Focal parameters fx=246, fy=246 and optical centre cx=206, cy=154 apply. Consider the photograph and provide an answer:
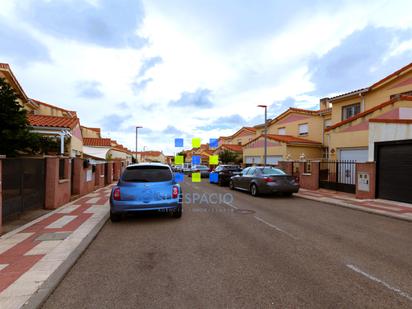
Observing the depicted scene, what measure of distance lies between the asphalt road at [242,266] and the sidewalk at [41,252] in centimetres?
21

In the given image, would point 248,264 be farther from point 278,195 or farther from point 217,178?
point 217,178

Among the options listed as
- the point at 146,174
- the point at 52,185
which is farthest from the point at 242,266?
the point at 52,185

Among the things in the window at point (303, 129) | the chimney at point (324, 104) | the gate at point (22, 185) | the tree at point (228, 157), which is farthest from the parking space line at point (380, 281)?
the chimney at point (324, 104)

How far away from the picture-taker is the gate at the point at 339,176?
13.6 metres

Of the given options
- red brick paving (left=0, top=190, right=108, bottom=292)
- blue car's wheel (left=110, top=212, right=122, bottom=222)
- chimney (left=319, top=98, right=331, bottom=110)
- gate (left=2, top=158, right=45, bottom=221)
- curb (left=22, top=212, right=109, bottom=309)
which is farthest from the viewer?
chimney (left=319, top=98, right=331, bottom=110)

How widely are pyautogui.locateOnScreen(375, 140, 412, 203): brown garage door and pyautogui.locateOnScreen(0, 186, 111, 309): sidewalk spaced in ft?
37.8

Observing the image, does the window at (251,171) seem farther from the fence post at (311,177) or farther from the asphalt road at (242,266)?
the asphalt road at (242,266)

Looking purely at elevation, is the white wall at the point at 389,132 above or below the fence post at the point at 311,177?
above

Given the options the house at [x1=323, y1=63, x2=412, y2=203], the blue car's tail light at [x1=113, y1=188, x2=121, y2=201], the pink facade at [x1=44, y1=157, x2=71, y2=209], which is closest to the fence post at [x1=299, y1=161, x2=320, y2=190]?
the house at [x1=323, y1=63, x2=412, y2=203]

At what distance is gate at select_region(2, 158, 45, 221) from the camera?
627 centimetres

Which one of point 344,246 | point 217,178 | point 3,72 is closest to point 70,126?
point 3,72

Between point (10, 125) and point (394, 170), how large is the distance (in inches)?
591

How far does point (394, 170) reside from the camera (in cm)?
1056

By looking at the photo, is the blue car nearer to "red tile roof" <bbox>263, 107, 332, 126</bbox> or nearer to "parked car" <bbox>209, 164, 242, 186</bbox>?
"parked car" <bbox>209, 164, 242, 186</bbox>
